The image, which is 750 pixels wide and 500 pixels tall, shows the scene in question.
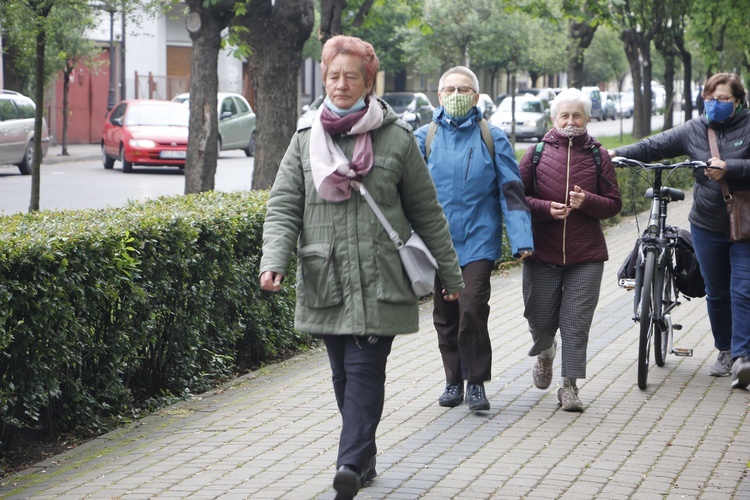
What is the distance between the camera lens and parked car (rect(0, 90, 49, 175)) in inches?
942

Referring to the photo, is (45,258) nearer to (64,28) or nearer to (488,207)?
(488,207)

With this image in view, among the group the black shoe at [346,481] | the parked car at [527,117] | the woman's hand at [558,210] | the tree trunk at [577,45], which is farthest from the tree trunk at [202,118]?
the parked car at [527,117]

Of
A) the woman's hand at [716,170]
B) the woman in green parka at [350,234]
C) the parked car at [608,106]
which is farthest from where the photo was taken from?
the parked car at [608,106]

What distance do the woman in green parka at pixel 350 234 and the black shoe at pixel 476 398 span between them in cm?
164

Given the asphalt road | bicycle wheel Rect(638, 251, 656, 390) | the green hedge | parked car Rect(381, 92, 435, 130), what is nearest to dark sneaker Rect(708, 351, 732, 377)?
bicycle wheel Rect(638, 251, 656, 390)

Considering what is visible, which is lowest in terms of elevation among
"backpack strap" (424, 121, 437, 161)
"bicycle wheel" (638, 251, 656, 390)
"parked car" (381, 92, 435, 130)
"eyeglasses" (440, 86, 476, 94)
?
"bicycle wheel" (638, 251, 656, 390)

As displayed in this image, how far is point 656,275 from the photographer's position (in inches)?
284

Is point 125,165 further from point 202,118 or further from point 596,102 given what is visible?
point 596,102

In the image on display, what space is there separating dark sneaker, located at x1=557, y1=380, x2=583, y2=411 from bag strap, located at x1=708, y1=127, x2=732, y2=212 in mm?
1454

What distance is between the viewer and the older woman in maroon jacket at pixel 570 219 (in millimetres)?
6430

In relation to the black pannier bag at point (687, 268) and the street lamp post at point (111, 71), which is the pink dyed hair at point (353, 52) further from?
the street lamp post at point (111, 71)

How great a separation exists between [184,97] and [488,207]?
31.2 metres

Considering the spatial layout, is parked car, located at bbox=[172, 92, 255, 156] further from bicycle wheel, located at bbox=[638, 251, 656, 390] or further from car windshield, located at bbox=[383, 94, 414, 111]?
bicycle wheel, located at bbox=[638, 251, 656, 390]

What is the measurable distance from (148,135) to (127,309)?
2001cm
